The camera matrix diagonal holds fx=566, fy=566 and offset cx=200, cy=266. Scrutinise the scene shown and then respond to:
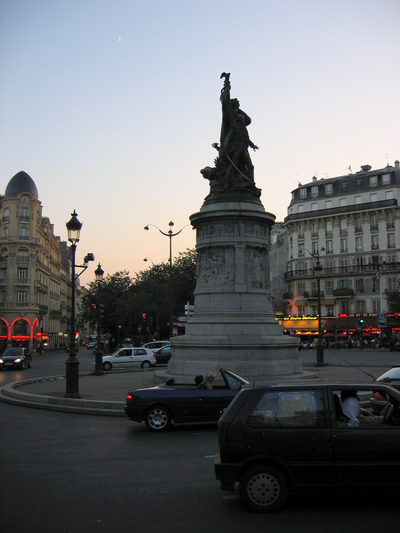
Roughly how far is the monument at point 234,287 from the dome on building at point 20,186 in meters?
61.0

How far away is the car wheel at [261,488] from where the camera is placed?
6.54 m

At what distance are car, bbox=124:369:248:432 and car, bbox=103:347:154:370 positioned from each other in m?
22.9

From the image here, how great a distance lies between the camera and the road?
6.21 m

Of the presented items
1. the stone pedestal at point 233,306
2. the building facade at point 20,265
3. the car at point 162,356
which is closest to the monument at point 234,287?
the stone pedestal at point 233,306

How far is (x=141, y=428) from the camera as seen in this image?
1311cm

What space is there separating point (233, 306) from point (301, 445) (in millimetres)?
13648

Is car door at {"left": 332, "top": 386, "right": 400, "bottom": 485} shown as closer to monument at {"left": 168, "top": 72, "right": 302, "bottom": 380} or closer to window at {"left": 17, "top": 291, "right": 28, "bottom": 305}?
monument at {"left": 168, "top": 72, "right": 302, "bottom": 380}

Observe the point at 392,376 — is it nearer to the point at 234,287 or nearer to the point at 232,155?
the point at 234,287

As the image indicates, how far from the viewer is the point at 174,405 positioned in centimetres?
1244

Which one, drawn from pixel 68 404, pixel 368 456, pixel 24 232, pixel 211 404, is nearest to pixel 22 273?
pixel 24 232

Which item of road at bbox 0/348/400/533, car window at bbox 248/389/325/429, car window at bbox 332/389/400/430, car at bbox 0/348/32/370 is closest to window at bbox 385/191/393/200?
car at bbox 0/348/32/370

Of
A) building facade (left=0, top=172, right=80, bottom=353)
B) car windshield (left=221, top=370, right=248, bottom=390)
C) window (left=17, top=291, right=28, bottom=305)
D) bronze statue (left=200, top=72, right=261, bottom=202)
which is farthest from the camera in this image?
window (left=17, top=291, right=28, bottom=305)

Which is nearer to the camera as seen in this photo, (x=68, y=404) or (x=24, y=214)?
(x=68, y=404)

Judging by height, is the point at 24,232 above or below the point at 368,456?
above
